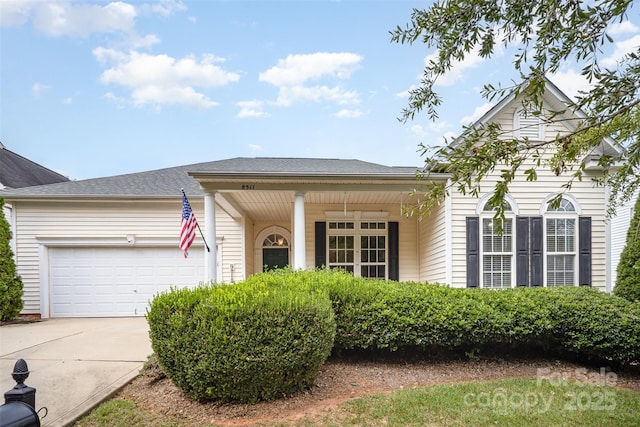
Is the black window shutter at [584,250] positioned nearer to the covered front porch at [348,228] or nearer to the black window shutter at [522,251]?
the black window shutter at [522,251]

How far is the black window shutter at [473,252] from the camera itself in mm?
8180

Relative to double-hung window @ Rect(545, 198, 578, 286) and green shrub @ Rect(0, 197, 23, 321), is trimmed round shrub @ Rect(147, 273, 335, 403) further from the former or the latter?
green shrub @ Rect(0, 197, 23, 321)

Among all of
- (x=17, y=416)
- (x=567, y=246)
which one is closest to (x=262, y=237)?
(x=567, y=246)

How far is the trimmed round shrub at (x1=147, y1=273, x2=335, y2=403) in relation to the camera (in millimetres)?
3490

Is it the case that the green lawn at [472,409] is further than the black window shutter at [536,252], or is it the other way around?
the black window shutter at [536,252]

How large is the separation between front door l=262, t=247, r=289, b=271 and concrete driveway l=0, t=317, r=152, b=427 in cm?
450

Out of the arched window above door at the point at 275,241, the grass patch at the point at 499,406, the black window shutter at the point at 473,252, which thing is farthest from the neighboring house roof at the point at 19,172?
the black window shutter at the point at 473,252

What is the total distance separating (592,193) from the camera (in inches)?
333

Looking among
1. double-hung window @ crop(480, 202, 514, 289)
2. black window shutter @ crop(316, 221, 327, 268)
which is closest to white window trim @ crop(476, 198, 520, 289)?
double-hung window @ crop(480, 202, 514, 289)

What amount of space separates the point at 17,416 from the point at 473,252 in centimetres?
820

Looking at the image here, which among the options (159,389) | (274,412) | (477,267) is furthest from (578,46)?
(477,267)

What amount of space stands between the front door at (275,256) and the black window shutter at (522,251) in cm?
661

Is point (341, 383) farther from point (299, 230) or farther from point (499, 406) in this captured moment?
point (299, 230)

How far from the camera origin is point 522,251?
823 centimetres
